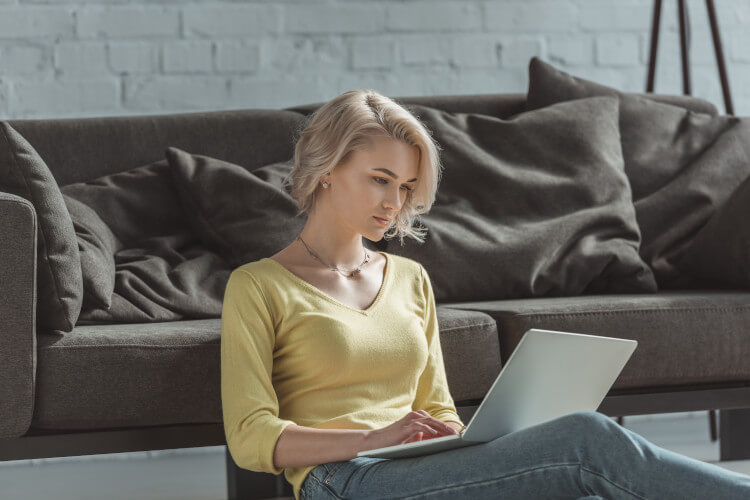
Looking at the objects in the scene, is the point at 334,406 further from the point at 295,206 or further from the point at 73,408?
the point at 295,206

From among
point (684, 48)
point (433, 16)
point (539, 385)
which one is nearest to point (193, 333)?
point (539, 385)

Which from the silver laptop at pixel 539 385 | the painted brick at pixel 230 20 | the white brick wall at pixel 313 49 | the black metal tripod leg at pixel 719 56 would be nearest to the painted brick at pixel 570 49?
the white brick wall at pixel 313 49

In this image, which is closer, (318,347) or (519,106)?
(318,347)

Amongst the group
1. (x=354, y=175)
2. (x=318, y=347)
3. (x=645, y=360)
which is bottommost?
(x=645, y=360)

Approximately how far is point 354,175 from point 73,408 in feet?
2.02

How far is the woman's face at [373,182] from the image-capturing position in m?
1.42

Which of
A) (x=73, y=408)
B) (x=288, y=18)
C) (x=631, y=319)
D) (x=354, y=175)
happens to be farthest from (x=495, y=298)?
(x=288, y=18)

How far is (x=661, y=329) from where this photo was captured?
1.84 meters

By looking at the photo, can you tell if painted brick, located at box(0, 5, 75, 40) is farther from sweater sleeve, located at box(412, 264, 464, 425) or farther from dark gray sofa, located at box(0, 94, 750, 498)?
sweater sleeve, located at box(412, 264, 464, 425)

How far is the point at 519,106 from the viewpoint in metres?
2.55

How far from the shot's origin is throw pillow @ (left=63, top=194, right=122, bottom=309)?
5.78 ft

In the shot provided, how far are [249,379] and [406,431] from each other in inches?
9.5

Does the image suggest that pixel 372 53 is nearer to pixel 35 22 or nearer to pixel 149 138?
pixel 149 138

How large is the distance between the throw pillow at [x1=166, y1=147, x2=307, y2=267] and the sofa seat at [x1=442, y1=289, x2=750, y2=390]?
0.48 meters
